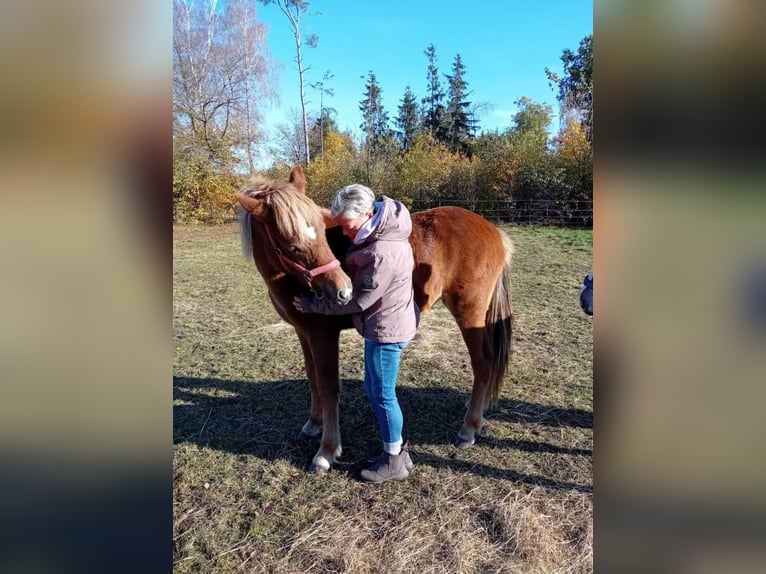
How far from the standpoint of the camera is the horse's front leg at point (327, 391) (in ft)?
9.84

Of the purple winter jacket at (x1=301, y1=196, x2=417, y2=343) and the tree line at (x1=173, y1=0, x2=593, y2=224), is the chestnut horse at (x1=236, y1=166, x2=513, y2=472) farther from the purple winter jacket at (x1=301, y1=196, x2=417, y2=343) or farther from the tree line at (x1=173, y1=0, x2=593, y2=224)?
the tree line at (x1=173, y1=0, x2=593, y2=224)

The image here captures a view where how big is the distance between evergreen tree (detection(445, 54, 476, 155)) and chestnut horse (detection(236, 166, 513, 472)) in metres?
35.2

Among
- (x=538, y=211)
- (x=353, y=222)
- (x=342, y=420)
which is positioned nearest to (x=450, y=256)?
(x=353, y=222)

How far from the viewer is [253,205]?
2.53 m

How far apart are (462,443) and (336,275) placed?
5.27ft

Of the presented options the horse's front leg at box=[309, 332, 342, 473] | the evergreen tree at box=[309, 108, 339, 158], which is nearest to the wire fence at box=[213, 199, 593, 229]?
the evergreen tree at box=[309, 108, 339, 158]

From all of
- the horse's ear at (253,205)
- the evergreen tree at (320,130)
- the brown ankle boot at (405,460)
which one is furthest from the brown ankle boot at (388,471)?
the evergreen tree at (320,130)

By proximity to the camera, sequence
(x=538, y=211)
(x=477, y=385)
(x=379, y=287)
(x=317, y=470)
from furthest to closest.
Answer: (x=538, y=211) < (x=477, y=385) < (x=317, y=470) < (x=379, y=287)

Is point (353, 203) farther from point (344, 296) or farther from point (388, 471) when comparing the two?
point (388, 471)

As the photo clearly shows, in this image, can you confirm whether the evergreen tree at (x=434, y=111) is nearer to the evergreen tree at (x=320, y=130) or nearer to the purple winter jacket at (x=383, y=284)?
the evergreen tree at (x=320, y=130)

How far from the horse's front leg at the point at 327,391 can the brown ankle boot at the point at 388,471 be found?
0.98ft

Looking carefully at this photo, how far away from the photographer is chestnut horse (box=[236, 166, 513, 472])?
2561 millimetres
